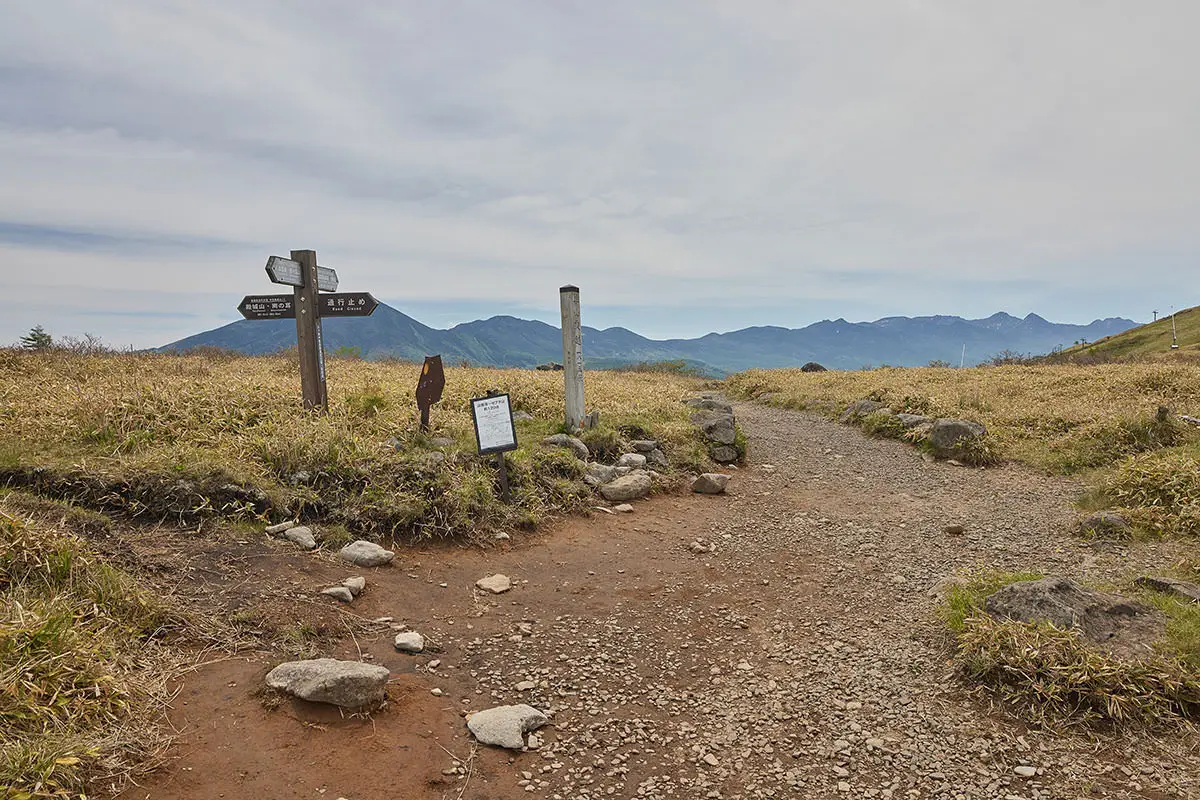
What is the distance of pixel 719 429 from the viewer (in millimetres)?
11250

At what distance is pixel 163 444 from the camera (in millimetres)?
7027

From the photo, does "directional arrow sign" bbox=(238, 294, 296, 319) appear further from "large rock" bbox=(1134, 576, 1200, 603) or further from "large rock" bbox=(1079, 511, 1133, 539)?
"large rock" bbox=(1079, 511, 1133, 539)

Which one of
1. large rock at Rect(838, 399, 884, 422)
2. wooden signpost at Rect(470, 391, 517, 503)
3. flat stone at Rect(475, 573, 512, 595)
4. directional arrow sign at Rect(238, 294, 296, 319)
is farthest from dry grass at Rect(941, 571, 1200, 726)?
large rock at Rect(838, 399, 884, 422)

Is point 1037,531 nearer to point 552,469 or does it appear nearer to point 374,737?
point 552,469

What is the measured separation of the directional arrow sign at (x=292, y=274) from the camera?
7.81 metres

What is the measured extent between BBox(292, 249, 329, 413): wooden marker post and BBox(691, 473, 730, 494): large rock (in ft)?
17.8

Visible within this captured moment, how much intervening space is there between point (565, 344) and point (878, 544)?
5468mm

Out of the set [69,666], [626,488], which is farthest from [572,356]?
[69,666]

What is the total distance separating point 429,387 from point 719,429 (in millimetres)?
5271

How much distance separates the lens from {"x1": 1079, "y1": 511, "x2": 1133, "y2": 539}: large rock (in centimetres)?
650

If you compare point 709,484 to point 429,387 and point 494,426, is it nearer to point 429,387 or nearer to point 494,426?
point 494,426

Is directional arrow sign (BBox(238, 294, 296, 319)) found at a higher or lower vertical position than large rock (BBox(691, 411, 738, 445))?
higher

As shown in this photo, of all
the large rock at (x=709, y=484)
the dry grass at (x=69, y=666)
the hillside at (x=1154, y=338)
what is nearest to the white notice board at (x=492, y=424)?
the large rock at (x=709, y=484)

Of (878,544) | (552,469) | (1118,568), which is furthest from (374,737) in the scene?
(1118,568)
